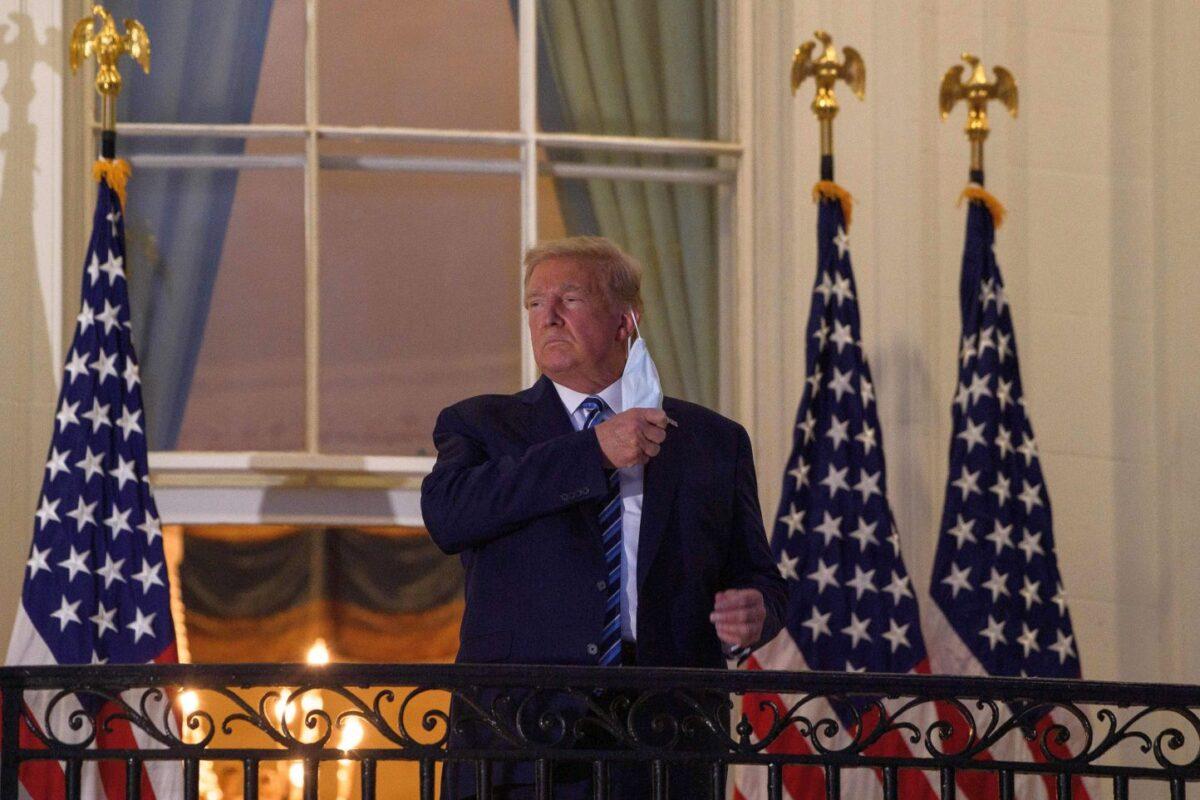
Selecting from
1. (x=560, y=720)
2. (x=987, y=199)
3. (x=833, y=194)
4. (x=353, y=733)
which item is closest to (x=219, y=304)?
(x=353, y=733)

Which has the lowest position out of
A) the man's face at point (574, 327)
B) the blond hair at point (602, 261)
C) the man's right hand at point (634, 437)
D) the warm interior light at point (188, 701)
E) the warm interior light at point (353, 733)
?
the warm interior light at point (353, 733)

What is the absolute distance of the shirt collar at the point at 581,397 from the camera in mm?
3115

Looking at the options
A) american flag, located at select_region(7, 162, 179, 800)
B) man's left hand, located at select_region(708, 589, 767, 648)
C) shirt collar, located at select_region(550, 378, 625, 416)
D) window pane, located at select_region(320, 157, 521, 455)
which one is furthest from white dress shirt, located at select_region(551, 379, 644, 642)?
window pane, located at select_region(320, 157, 521, 455)

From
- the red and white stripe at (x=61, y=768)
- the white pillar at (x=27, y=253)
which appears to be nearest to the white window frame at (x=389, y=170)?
the white pillar at (x=27, y=253)

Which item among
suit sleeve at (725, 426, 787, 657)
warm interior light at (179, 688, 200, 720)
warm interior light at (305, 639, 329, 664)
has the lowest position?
warm interior light at (179, 688, 200, 720)

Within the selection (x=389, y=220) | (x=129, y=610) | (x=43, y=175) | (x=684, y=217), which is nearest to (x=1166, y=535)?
(x=684, y=217)

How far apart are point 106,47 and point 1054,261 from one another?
9.53 feet

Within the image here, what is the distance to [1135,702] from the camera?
269 centimetres

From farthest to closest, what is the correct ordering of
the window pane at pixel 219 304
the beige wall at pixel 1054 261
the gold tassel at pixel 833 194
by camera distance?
the beige wall at pixel 1054 261 < the window pane at pixel 219 304 < the gold tassel at pixel 833 194

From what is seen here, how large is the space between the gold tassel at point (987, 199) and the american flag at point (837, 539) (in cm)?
40

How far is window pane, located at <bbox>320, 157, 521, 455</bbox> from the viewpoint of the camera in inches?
218

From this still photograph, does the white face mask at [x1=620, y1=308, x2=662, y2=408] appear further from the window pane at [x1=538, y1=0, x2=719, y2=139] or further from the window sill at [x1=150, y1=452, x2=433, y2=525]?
the window pane at [x1=538, y1=0, x2=719, y2=139]

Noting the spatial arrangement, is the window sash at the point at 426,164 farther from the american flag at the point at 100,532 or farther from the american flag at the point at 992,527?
the american flag at the point at 992,527

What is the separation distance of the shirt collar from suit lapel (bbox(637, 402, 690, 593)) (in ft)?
0.36
